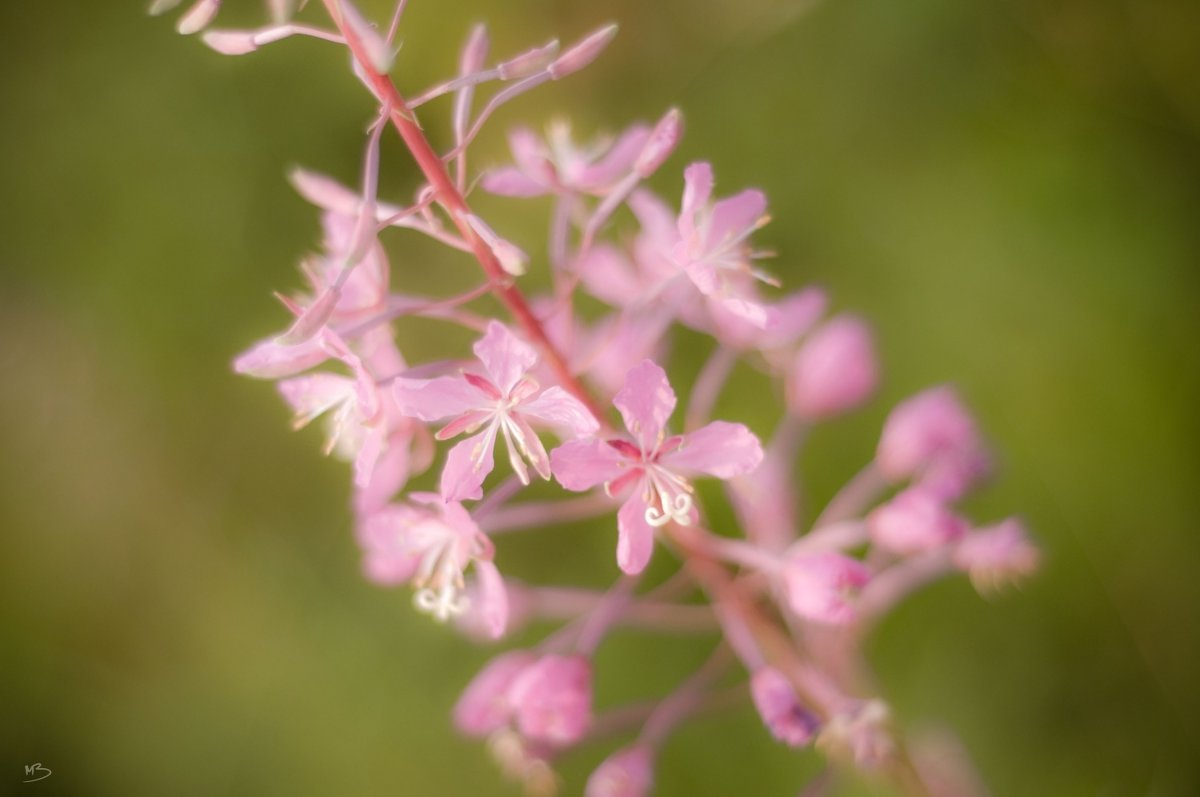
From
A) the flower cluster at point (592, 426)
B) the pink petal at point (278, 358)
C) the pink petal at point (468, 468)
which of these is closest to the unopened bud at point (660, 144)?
the flower cluster at point (592, 426)

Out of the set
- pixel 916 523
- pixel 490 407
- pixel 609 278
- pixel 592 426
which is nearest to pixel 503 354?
pixel 490 407

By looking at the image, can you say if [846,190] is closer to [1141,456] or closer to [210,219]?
[1141,456]

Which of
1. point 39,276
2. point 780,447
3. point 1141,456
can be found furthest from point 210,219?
point 1141,456

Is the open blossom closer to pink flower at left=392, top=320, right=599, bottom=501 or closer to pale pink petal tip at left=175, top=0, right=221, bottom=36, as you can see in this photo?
pink flower at left=392, top=320, right=599, bottom=501

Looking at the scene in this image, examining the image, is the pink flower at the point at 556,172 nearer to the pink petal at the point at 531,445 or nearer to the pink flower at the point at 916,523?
the pink petal at the point at 531,445

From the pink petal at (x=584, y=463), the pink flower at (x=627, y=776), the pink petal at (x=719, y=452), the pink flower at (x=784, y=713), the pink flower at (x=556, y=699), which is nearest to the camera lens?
the pink petal at (x=584, y=463)
